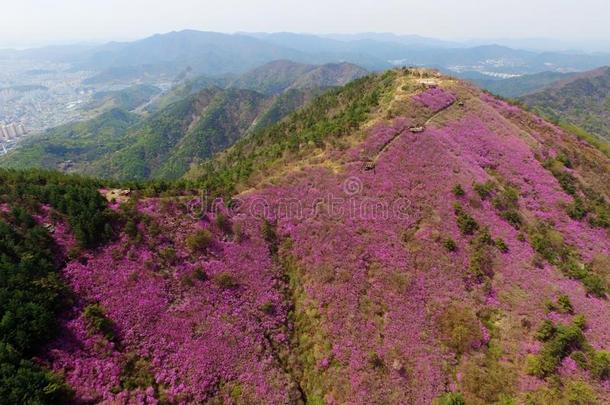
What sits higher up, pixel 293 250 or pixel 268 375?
pixel 293 250

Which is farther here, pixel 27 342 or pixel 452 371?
pixel 452 371

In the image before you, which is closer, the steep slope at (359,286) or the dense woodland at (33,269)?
the dense woodland at (33,269)

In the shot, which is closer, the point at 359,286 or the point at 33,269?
the point at 33,269

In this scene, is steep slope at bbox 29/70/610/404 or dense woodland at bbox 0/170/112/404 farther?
steep slope at bbox 29/70/610/404

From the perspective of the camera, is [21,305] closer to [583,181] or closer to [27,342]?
[27,342]

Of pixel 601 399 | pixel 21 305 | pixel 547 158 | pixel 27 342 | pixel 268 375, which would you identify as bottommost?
pixel 268 375

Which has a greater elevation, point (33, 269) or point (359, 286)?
point (33, 269)

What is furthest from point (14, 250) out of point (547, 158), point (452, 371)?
point (547, 158)

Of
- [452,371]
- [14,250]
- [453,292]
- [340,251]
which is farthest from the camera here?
[340,251]
